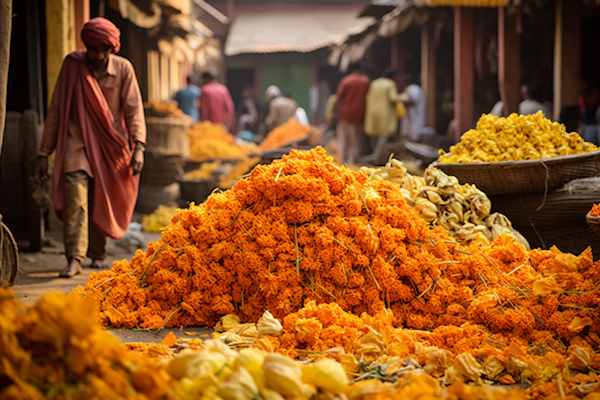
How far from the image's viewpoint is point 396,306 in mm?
3381

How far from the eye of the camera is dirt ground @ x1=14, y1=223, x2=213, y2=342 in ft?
10.6

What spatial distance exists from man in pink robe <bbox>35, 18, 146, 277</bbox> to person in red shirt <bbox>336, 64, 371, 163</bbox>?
23.4ft

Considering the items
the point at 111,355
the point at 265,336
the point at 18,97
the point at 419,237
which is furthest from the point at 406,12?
the point at 111,355

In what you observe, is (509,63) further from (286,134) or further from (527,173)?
(527,173)

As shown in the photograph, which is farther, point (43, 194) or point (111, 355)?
point (43, 194)

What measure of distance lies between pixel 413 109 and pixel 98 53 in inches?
328

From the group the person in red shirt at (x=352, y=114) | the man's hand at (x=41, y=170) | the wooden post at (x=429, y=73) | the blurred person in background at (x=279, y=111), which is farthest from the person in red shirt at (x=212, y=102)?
the man's hand at (x=41, y=170)

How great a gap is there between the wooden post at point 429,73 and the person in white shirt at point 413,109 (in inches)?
14.9

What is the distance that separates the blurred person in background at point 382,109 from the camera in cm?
1141

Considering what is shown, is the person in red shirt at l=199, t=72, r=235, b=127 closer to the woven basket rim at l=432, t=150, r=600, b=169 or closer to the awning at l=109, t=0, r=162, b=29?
the awning at l=109, t=0, r=162, b=29

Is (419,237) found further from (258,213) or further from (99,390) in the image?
(99,390)

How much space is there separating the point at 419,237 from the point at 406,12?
27.7 feet

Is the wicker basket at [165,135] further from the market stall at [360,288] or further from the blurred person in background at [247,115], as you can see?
the blurred person in background at [247,115]

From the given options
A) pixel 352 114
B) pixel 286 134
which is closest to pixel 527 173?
pixel 352 114
